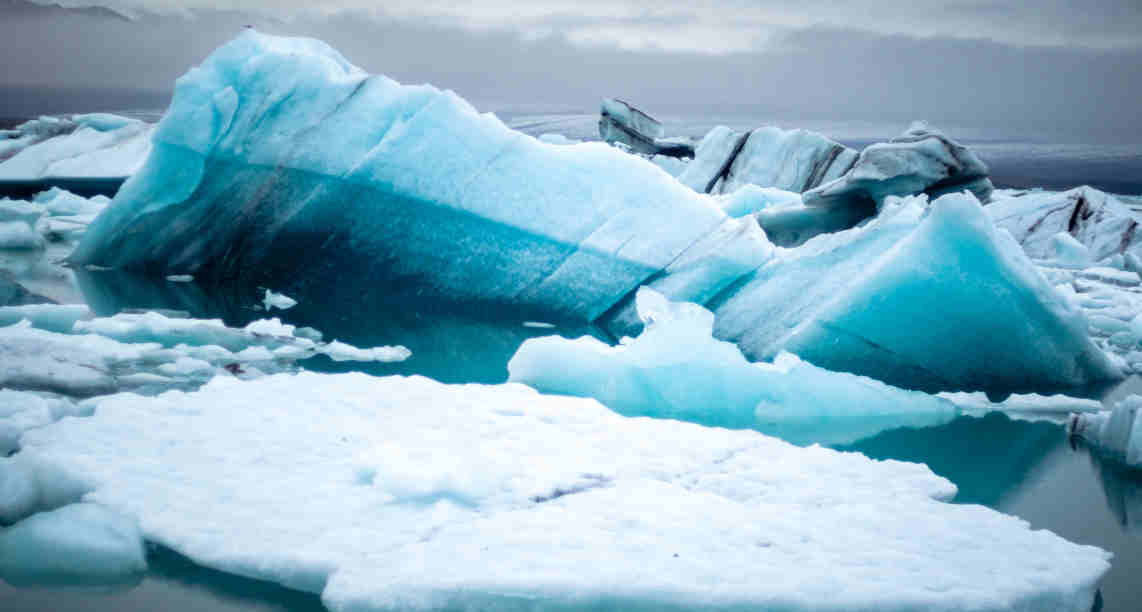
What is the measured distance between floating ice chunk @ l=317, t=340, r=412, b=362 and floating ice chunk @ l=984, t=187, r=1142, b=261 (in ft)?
21.4

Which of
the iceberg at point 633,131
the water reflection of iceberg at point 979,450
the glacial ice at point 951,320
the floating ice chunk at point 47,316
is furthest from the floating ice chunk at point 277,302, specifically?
the iceberg at point 633,131

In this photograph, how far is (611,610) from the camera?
6.03ft

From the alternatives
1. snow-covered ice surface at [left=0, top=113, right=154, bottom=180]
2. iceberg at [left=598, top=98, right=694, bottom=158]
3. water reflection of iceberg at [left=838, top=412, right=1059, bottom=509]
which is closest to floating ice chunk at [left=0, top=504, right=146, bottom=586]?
water reflection of iceberg at [left=838, top=412, right=1059, bottom=509]

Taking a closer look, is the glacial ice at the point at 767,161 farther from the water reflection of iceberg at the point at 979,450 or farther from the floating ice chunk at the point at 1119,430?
the floating ice chunk at the point at 1119,430

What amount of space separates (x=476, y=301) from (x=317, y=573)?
3.87 meters

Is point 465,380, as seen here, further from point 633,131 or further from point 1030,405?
point 633,131

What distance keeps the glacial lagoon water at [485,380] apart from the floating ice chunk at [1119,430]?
0.20ft

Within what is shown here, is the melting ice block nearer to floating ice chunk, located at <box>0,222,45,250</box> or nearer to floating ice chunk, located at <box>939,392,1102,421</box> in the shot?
Answer: floating ice chunk, located at <box>939,392,1102,421</box>

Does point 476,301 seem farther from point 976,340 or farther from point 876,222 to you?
point 976,340

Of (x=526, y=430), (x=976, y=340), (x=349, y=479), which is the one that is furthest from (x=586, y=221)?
(x=349, y=479)

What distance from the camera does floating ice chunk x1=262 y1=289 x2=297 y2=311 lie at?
18.4 feet

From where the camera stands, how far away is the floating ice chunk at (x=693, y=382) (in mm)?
3762

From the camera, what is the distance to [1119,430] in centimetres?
328

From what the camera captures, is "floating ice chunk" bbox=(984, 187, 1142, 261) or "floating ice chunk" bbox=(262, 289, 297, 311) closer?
"floating ice chunk" bbox=(262, 289, 297, 311)
